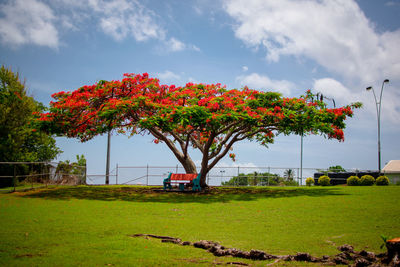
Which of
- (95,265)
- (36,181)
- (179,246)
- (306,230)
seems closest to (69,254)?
(95,265)

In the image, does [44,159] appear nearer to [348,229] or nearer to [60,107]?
[60,107]

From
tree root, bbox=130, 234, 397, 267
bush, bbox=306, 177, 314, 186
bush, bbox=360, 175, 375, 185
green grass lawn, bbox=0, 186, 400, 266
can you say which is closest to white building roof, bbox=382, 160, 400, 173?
bush, bbox=306, 177, 314, 186

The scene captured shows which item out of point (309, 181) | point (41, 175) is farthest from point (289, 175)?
point (41, 175)

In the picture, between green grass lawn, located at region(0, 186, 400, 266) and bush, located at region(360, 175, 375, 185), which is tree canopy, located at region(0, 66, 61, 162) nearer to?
green grass lawn, located at region(0, 186, 400, 266)

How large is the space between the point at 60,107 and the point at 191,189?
10031 millimetres

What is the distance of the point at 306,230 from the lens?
9.45m

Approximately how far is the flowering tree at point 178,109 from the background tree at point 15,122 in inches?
327

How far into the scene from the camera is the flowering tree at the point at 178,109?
1906 cm

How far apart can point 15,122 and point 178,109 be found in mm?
18530

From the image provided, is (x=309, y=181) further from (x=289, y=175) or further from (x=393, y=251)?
(x=393, y=251)

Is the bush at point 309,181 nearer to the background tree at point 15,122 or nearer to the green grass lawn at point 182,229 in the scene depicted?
the green grass lawn at point 182,229

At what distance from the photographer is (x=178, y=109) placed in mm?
18547

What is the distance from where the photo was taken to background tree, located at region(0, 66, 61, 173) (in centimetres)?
2859

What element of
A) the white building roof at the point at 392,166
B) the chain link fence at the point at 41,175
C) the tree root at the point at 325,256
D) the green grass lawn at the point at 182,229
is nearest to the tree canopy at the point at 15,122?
the chain link fence at the point at 41,175
